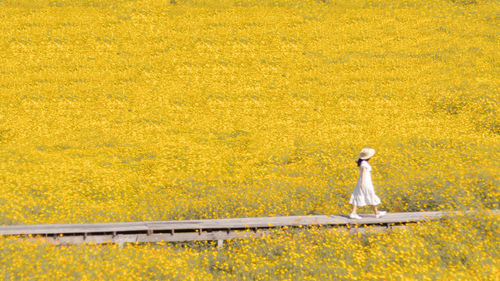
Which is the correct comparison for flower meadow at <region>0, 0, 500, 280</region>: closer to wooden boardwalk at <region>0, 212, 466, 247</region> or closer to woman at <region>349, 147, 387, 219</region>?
wooden boardwalk at <region>0, 212, 466, 247</region>

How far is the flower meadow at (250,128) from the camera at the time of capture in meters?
10.0

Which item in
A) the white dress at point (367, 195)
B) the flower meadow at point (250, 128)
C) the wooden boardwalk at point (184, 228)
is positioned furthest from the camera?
the white dress at point (367, 195)

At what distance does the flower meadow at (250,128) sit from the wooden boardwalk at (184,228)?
38 centimetres

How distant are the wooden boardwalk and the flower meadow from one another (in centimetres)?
38

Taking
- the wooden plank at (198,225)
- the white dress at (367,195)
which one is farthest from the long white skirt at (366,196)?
the wooden plank at (198,225)

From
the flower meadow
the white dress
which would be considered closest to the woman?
the white dress

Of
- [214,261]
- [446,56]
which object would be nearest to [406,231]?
[214,261]

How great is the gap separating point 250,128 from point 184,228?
1505cm

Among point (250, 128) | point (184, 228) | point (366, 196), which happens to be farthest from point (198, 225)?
point (250, 128)

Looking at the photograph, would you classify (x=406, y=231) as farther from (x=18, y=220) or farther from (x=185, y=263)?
(x=18, y=220)

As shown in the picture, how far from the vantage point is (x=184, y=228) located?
11242 mm

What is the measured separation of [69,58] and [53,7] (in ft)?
28.2

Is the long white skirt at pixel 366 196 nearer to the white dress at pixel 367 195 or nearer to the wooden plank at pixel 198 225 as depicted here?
the white dress at pixel 367 195

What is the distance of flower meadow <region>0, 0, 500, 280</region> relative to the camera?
32.9ft
